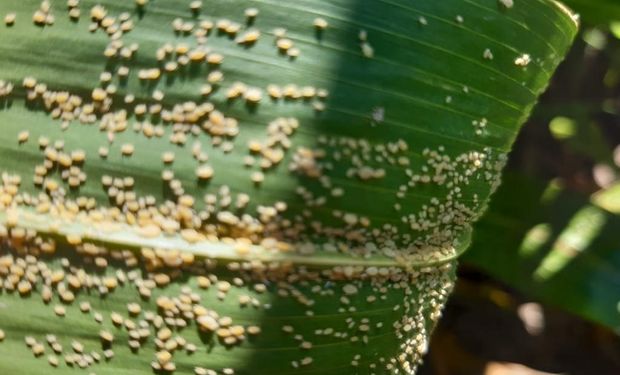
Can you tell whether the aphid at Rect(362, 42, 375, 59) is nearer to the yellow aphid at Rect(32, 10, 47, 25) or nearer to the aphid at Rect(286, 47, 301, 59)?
the aphid at Rect(286, 47, 301, 59)

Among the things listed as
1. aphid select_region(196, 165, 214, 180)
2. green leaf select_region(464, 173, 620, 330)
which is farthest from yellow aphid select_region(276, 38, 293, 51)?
green leaf select_region(464, 173, 620, 330)

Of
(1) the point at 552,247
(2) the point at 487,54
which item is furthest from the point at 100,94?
(1) the point at 552,247

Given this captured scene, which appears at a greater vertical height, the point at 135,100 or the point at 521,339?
the point at 135,100

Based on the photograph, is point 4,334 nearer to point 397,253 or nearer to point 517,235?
point 397,253

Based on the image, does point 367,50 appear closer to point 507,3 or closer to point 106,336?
point 507,3

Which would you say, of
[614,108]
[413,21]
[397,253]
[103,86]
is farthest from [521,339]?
[103,86]

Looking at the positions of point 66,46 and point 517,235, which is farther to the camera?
point 517,235
